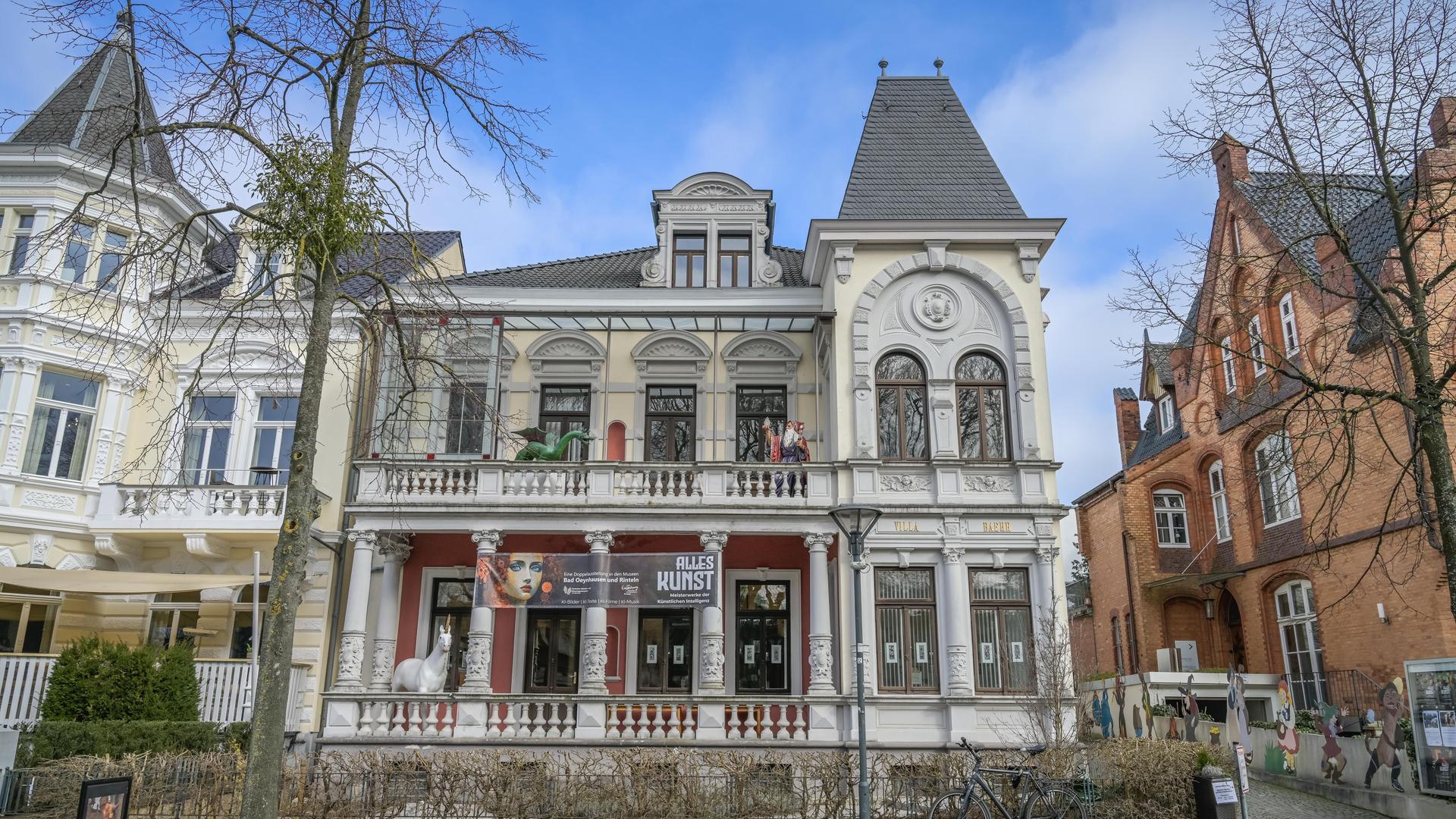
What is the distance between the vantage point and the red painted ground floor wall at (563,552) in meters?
20.4

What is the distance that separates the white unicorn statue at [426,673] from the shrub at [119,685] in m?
3.38

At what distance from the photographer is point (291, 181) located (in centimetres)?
1071

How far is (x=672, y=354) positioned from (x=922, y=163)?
7089mm

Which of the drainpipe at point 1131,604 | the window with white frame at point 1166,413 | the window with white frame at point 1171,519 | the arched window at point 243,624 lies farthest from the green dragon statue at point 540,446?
the window with white frame at point 1166,413

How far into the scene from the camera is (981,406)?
19953 mm

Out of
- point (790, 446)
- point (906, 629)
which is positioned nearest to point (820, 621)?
point (906, 629)

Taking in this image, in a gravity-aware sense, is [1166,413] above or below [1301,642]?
above

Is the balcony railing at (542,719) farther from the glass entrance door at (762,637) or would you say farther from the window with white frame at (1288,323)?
the window with white frame at (1288,323)

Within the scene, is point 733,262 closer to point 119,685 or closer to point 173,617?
point 173,617

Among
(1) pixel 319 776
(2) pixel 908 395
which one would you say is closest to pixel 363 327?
(1) pixel 319 776

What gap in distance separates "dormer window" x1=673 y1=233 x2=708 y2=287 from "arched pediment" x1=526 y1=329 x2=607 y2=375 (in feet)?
7.85

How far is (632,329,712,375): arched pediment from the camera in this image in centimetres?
2205

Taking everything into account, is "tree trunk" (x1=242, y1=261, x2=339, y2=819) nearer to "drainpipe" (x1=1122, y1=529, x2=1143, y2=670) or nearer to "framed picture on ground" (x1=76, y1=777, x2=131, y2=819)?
"framed picture on ground" (x1=76, y1=777, x2=131, y2=819)

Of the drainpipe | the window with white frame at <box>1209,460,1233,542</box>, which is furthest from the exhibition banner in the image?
the window with white frame at <box>1209,460,1233,542</box>
